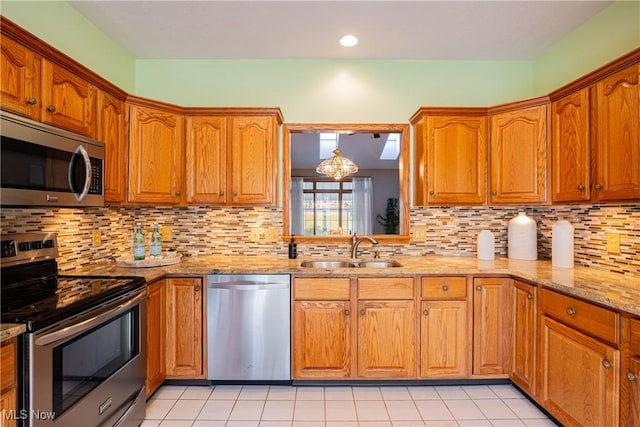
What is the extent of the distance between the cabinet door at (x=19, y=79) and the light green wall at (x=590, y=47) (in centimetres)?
331

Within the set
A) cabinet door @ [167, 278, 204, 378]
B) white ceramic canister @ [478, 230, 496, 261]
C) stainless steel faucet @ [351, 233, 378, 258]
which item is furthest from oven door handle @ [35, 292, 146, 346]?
white ceramic canister @ [478, 230, 496, 261]

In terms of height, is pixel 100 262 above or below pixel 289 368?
above

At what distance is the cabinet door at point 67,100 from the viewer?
5.71 feet

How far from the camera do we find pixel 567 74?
2.62 meters

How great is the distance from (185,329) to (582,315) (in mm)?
2316

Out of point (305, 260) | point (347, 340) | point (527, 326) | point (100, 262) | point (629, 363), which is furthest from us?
point (305, 260)

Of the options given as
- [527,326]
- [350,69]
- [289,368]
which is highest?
[350,69]

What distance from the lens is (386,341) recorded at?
92.8 inches

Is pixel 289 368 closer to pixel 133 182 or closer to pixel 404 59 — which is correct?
pixel 133 182

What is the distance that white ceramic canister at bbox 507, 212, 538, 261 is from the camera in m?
2.75

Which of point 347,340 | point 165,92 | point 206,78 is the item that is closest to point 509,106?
point 347,340

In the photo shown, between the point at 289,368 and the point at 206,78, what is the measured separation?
2.45 m

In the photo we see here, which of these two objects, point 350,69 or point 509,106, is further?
Result: point 350,69

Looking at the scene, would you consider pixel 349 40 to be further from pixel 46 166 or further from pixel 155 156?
pixel 46 166
